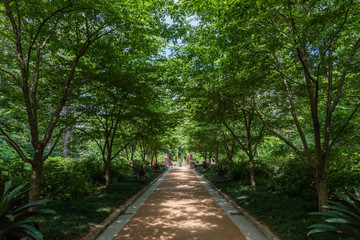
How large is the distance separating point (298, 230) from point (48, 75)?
8.86 metres

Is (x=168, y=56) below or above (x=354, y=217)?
above

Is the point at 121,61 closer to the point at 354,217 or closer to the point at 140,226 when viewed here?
→ the point at 140,226

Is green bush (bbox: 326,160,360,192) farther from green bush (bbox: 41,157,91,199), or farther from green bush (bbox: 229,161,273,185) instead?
green bush (bbox: 41,157,91,199)

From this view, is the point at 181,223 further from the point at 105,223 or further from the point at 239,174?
the point at 239,174

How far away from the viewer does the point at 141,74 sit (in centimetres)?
763

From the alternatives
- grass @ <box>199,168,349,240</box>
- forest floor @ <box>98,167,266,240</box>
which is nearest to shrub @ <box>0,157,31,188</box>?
forest floor @ <box>98,167,266,240</box>

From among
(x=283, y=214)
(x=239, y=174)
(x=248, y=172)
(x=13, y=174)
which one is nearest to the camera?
(x=283, y=214)

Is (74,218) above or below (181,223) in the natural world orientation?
above

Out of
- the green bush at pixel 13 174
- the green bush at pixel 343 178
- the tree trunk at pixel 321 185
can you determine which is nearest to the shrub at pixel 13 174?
the green bush at pixel 13 174

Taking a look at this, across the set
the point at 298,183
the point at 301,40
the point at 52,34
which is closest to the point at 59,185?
the point at 52,34

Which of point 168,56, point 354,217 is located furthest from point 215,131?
point 354,217

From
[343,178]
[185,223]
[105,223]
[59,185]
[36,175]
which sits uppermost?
[36,175]

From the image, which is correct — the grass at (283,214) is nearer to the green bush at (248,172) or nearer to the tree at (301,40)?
the tree at (301,40)

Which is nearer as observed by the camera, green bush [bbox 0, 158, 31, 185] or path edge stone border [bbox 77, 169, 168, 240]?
path edge stone border [bbox 77, 169, 168, 240]
